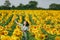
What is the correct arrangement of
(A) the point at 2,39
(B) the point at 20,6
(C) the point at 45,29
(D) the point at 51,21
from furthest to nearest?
1. (B) the point at 20,6
2. (D) the point at 51,21
3. (C) the point at 45,29
4. (A) the point at 2,39

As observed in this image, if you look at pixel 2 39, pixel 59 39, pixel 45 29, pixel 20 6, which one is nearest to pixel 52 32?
pixel 45 29

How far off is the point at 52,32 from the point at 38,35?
4.40 ft

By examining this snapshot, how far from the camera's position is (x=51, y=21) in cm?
1930

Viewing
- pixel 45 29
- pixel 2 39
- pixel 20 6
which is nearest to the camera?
pixel 2 39

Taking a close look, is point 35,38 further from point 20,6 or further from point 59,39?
point 20,6

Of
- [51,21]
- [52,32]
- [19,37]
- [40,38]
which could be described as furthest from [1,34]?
[51,21]

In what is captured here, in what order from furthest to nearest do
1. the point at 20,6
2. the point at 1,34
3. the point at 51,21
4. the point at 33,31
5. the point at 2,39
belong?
the point at 20,6, the point at 51,21, the point at 33,31, the point at 1,34, the point at 2,39

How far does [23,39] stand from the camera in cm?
1216

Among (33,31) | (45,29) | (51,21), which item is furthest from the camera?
(51,21)

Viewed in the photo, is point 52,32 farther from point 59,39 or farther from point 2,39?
point 2,39

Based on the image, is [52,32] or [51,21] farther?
[51,21]

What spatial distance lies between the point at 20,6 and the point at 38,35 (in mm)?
28137

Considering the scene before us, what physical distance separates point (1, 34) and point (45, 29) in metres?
2.91

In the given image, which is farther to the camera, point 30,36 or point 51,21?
point 51,21
